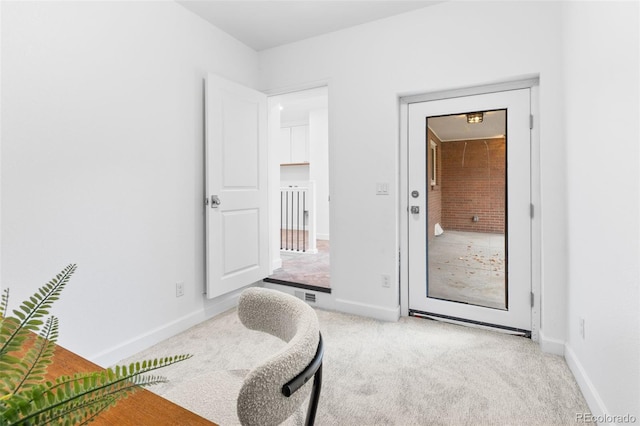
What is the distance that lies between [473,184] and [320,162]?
4092 mm

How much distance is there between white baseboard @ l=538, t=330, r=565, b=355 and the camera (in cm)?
222

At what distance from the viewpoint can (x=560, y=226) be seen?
224 cm

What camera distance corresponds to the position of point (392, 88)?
277 cm

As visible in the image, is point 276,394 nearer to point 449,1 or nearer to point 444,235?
point 444,235

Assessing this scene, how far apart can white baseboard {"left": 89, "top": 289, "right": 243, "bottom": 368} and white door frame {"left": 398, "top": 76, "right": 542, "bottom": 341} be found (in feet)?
5.31

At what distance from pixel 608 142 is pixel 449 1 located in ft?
5.63

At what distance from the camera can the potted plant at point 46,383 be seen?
37cm

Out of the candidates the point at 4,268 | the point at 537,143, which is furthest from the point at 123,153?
the point at 537,143

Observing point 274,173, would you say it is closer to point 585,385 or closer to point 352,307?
point 352,307

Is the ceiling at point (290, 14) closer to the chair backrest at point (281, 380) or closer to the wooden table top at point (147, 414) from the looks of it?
the chair backrest at point (281, 380)

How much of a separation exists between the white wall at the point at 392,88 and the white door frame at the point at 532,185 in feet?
0.33

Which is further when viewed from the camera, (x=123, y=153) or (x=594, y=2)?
(x=123, y=153)

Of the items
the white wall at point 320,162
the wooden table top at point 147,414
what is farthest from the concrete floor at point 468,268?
the white wall at point 320,162
